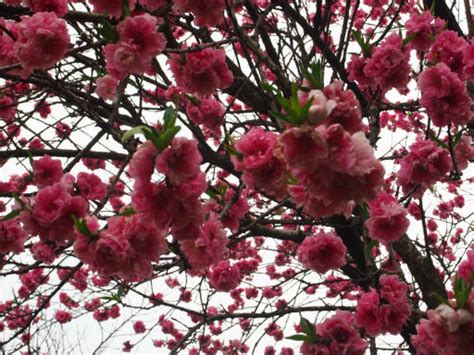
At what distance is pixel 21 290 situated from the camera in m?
6.25

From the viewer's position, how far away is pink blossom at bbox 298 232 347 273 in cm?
230

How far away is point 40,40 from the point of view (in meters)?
1.77

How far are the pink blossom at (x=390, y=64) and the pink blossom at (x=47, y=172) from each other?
1.63 m

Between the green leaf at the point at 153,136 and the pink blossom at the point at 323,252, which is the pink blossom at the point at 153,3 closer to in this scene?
the green leaf at the point at 153,136

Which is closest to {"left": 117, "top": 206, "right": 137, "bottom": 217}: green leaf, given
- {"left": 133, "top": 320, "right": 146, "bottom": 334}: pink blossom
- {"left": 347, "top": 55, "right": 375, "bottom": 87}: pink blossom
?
{"left": 347, "top": 55, "right": 375, "bottom": 87}: pink blossom

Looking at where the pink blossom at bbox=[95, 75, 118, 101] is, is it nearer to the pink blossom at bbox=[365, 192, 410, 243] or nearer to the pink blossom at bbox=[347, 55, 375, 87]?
the pink blossom at bbox=[347, 55, 375, 87]

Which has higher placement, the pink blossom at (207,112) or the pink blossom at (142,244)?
the pink blossom at (207,112)

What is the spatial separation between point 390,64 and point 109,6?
1.30 metres

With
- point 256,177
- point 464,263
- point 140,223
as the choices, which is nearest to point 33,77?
point 140,223

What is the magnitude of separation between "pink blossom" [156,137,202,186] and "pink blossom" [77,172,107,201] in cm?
109

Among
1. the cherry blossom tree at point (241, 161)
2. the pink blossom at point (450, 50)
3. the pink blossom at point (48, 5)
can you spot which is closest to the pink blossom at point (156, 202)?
the cherry blossom tree at point (241, 161)

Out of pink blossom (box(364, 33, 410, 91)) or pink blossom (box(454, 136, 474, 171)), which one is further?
pink blossom (box(454, 136, 474, 171))

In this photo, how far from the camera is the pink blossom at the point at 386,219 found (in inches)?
78.4

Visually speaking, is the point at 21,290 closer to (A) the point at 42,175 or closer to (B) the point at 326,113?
(A) the point at 42,175
